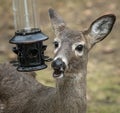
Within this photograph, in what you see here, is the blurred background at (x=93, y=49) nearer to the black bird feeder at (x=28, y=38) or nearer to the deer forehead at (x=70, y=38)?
the black bird feeder at (x=28, y=38)

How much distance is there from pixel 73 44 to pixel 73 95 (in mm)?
537

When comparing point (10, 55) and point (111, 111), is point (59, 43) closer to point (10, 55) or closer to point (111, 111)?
point (111, 111)

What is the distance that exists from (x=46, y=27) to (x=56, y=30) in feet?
20.1

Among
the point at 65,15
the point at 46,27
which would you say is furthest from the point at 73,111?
the point at 65,15

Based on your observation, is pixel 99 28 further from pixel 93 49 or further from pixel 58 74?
pixel 93 49

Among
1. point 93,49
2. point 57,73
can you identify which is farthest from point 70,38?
point 93,49

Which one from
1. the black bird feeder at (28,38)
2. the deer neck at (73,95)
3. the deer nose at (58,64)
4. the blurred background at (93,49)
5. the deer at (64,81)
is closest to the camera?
the deer nose at (58,64)

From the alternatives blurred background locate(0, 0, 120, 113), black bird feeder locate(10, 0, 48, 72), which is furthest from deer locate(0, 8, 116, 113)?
blurred background locate(0, 0, 120, 113)

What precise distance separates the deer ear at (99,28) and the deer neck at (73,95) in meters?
0.43

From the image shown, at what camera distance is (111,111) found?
28.9 ft

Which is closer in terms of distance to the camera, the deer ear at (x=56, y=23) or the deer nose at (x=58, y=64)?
the deer nose at (x=58, y=64)

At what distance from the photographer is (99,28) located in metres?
6.32

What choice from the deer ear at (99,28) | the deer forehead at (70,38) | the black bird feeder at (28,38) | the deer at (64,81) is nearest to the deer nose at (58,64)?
the deer at (64,81)

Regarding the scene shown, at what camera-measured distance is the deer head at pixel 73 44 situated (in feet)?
19.0
